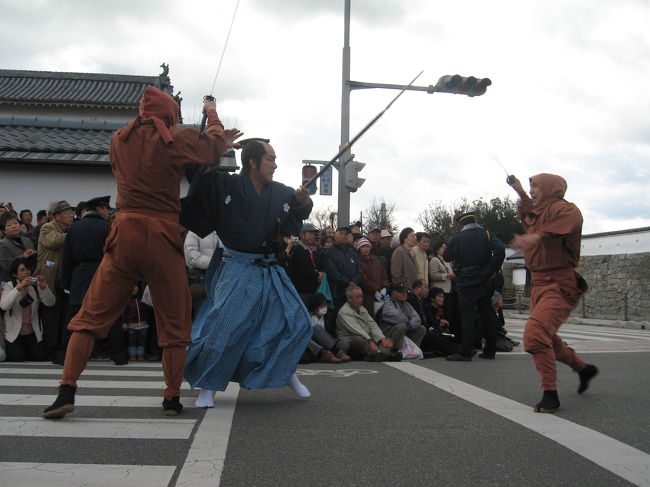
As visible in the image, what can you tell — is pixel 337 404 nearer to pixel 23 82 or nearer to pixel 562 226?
pixel 562 226

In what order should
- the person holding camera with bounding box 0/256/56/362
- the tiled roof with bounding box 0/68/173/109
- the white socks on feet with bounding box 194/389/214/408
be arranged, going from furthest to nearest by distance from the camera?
1. the tiled roof with bounding box 0/68/173/109
2. the person holding camera with bounding box 0/256/56/362
3. the white socks on feet with bounding box 194/389/214/408

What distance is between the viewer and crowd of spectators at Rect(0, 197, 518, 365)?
7.27m

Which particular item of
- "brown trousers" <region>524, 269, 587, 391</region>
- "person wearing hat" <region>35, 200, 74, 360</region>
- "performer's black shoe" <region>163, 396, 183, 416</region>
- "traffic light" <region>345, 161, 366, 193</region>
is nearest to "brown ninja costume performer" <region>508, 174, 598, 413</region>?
"brown trousers" <region>524, 269, 587, 391</region>

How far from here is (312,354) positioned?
779 centimetres

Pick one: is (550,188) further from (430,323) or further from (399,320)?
(430,323)

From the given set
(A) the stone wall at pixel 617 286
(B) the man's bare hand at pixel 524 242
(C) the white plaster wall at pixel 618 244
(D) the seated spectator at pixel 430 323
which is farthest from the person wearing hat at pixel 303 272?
(C) the white plaster wall at pixel 618 244

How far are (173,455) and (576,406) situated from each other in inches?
117

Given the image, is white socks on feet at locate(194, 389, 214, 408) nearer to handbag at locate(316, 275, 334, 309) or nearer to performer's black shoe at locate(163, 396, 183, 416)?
performer's black shoe at locate(163, 396, 183, 416)

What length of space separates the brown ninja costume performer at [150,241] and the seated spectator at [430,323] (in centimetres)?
551

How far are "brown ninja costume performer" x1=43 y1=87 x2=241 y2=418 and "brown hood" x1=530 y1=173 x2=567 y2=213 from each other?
250 cm

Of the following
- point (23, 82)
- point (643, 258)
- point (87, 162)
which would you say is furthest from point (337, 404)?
point (23, 82)

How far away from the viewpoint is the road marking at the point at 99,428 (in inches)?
131

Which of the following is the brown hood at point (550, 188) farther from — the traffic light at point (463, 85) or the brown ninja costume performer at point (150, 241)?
the traffic light at point (463, 85)

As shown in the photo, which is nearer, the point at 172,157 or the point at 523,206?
the point at 172,157
